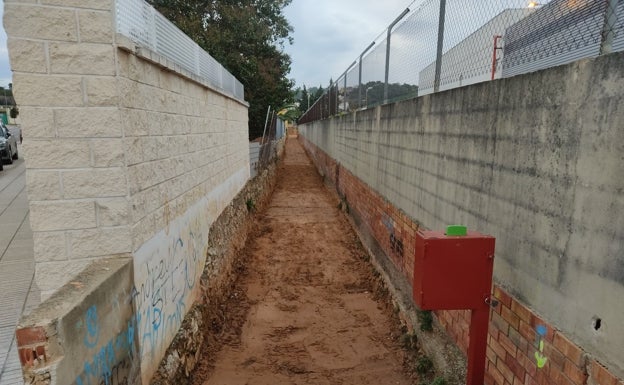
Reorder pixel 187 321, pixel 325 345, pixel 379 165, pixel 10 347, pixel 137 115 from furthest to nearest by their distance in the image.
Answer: pixel 379 165 < pixel 325 345 < pixel 187 321 < pixel 10 347 < pixel 137 115

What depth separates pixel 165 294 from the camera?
355 centimetres

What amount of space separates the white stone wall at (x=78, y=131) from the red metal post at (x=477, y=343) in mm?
2355

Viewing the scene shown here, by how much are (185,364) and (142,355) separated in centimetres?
100

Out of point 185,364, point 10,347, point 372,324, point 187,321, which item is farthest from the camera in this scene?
point 372,324

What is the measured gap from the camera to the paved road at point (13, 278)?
3070 mm

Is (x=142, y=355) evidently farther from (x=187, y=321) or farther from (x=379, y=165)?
(x=379, y=165)

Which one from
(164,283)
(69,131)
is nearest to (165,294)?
(164,283)

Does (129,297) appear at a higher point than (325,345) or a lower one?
higher

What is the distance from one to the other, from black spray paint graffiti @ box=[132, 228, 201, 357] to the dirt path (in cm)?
84

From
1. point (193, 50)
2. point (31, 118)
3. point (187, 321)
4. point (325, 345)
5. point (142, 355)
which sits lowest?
point (325, 345)

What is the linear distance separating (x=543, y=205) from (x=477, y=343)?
3.21 ft

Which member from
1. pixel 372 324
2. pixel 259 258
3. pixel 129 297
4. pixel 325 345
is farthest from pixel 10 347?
pixel 259 258

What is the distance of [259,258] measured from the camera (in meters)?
7.73

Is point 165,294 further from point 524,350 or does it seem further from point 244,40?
point 244,40
